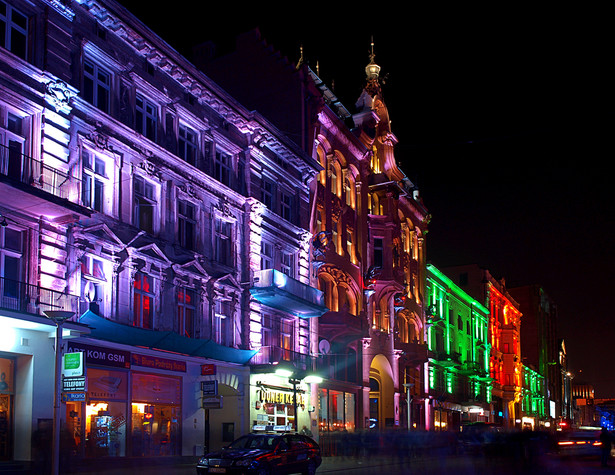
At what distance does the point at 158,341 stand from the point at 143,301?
71.1 inches

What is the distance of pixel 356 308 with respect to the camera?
49.1 metres

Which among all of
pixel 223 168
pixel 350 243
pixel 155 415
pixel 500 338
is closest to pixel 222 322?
pixel 155 415

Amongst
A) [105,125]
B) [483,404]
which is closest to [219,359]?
[105,125]

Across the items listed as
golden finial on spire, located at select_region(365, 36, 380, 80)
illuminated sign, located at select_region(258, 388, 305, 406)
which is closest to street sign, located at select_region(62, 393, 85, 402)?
illuminated sign, located at select_region(258, 388, 305, 406)

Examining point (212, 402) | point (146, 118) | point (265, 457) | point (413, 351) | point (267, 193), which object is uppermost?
point (146, 118)

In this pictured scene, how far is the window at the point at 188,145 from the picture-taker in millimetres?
32969

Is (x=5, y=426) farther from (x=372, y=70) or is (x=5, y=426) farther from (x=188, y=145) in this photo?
(x=372, y=70)

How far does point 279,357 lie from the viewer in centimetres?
3709

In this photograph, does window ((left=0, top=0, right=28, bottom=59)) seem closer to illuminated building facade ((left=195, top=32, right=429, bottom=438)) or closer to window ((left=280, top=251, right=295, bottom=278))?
window ((left=280, top=251, right=295, bottom=278))

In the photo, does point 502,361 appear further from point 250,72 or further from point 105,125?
point 105,125

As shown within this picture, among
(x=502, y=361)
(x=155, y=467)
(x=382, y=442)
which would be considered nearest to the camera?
(x=155, y=467)

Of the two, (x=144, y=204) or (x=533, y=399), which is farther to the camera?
(x=533, y=399)

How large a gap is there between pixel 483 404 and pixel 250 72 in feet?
161

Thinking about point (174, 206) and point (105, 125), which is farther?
point (174, 206)
